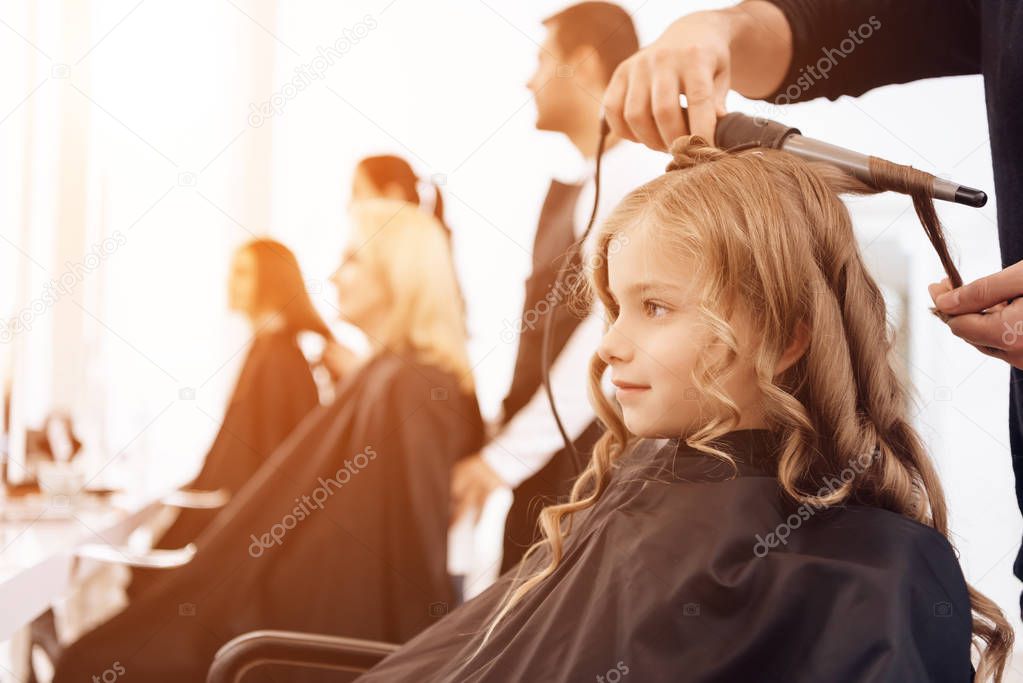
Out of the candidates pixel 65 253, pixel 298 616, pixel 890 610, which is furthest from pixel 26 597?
pixel 890 610

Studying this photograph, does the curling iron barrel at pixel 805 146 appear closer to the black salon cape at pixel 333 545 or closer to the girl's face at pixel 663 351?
the girl's face at pixel 663 351

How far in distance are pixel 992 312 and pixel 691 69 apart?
1.59ft

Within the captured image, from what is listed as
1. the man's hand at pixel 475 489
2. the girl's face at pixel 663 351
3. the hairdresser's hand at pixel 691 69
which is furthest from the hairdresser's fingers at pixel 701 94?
the man's hand at pixel 475 489

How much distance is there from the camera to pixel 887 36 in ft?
3.92

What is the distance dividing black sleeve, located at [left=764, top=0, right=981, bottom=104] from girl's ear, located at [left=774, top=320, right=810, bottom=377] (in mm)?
517

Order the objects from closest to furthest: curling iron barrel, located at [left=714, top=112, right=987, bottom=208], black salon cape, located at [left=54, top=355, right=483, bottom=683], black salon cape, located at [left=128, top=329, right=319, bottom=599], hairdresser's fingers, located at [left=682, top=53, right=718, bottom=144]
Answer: curling iron barrel, located at [left=714, top=112, right=987, bottom=208]
hairdresser's fingers, located at [left=682, top=53, right=718, bottom=144]
black salon cape, located at [left=54, top=355, right=483, bottom=683]
black salon cape, located at [left=128, top=329, right=319, bottom=599]

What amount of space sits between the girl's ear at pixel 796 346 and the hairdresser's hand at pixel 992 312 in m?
0.14

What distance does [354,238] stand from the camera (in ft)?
6.08

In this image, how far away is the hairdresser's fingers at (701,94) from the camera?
103cm

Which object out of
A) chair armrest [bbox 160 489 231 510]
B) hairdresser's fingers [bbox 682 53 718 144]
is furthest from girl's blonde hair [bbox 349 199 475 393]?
hairdresser's fingers [bbox 682 53 718 144]

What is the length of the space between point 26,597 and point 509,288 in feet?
3.73

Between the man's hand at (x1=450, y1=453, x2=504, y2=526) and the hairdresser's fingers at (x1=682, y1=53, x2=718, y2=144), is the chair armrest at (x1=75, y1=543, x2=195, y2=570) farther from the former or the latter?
the hairdresser's fingers at (x1=682, y1=53, x2=718, y2=144)

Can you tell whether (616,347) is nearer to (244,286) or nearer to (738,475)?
(738,475)

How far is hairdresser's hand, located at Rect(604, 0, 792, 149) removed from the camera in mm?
1038
